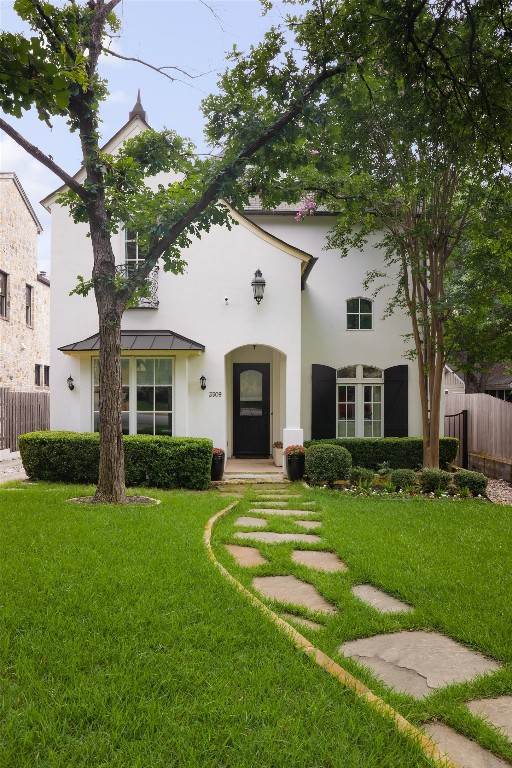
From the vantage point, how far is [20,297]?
19.2 m

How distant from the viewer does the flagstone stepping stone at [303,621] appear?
3.35 meters

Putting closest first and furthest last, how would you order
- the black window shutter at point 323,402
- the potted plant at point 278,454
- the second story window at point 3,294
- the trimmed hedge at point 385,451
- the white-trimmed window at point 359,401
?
the trimmed hedge at point 385,451 < the potted plant at point 278,454 < the black window shutter at point 323,402 < the white-trimmed window at point 359,401 < the second story window at point 3,294

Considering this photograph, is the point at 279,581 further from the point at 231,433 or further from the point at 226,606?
the point at 231,433

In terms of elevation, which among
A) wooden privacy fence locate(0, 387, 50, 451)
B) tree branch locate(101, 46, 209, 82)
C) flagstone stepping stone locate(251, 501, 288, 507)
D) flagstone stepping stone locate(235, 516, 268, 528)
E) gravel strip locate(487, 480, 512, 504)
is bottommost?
gravel strip locate(487, 480, 512, 504)

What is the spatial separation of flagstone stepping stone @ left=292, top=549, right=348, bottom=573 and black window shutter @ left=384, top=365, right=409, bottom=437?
8.06m

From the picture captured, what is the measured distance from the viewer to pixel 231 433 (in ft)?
44.7

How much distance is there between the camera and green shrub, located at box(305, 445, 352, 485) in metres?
9.95

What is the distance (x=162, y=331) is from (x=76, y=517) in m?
6.02

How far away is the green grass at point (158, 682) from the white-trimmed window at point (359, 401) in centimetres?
927

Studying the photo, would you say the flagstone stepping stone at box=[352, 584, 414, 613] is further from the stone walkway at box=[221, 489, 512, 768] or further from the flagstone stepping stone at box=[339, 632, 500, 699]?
the flagstone stepping stone at box=[339, 632, 500, 699]

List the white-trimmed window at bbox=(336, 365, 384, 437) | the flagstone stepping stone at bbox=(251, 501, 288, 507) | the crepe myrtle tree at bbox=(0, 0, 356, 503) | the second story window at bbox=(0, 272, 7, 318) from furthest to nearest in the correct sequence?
the second story window at bbox=(0, 272, 7, 318) < the white-trimmed window at bbox=(336, 365, 384, 437) < the flagstone stepping stone at bbox=(251, 501, 288, 507) < the crepe myrtle tree at bbox=(0, 0, 356, 503)

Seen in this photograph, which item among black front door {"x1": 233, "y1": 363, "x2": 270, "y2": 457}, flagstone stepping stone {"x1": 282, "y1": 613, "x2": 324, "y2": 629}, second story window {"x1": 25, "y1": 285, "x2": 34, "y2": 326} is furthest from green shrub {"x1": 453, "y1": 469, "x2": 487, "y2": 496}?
second story window {"x1": 25, "y1": 285, "x2": 34, "y2": 326}

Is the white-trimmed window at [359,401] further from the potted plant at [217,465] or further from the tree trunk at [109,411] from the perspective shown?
the tree trunk at [109,411]

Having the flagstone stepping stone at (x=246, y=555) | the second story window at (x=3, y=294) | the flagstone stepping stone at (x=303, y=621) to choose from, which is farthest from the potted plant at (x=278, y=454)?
the second story window at (x=3, y=294)
